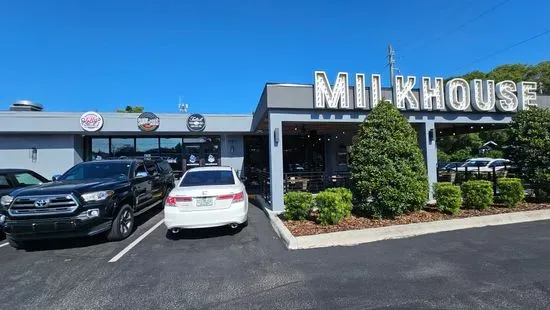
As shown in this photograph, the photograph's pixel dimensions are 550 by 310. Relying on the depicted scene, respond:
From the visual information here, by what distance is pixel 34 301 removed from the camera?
4.35 metres

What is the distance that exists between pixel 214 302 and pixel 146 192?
6042 millimetres

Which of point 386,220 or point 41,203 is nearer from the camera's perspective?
point 41,203

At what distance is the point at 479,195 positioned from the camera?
9141mm

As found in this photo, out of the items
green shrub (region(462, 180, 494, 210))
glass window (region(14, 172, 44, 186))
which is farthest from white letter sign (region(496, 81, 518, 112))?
glass window (region(14, 172, 44, 186))

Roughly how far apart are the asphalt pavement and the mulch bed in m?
0.87

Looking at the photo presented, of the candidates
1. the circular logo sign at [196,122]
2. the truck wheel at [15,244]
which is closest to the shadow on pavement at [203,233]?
the truck wheel at [15,244]

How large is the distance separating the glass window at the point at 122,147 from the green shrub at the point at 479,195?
1529cm

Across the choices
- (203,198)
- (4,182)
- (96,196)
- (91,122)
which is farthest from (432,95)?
(91,122)

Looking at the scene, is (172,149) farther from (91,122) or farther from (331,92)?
(331,92)

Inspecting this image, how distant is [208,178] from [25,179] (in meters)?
5.34

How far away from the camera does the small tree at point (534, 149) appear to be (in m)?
10.1

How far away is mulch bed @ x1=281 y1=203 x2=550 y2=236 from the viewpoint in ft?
24.4

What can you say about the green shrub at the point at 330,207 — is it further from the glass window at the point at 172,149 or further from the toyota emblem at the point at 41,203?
the glass window at the point at 172,149

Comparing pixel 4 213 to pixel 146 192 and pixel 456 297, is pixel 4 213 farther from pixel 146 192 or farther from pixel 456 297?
pixel 456 297
